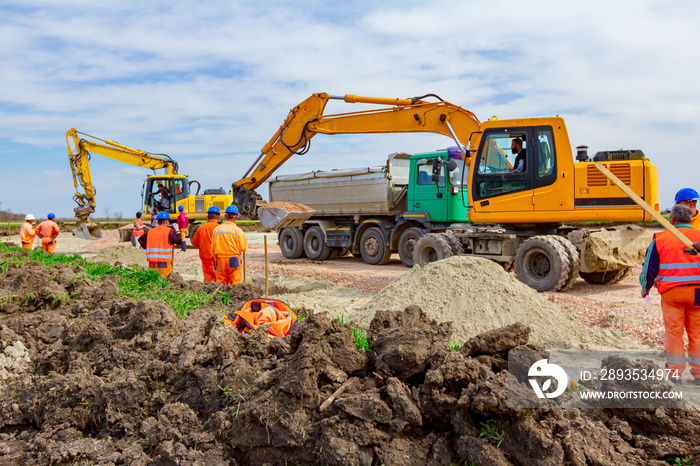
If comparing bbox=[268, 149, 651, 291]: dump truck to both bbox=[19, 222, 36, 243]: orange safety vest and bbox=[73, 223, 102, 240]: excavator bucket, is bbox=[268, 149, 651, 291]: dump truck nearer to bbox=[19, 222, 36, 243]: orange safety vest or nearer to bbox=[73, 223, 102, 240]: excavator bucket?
bbox=[73, 223, 102, 240]: excavator bucket

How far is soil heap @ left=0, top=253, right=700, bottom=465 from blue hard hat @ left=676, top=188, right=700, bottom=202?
380cm

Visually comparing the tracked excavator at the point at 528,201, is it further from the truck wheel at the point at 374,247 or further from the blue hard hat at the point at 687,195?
the blue hard hat at the point at 687,195

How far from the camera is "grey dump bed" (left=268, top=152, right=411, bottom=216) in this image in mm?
15961

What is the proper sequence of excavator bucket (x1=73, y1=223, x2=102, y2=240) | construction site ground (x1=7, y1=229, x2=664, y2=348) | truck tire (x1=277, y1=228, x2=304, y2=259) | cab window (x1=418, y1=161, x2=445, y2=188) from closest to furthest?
1. construction site ground (x1=7, y1=229, x2=664, y2=348)
2. cab window (x1=418, y1=161, x2=445, y2=188)
3. truck tire (x1=277, y1=228, x2=304, y2=259)
4. excavator bucket (x1=73, y1=223, x2=102, y2=240)

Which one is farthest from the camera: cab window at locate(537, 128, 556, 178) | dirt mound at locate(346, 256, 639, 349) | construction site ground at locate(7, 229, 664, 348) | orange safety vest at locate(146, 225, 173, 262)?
cab window at locate(537, 128, 556, 178)

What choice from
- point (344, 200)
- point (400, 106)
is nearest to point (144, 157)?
point (344, 200)

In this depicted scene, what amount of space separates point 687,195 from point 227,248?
257 inches

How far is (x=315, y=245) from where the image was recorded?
723 inches

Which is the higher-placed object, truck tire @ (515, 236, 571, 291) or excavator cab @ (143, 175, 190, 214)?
excavator cab @ (143, 175, 190, 214)

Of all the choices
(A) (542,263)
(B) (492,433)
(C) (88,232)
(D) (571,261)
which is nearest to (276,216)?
Result: (A) (542,263)

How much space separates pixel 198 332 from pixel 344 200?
40.5 feet

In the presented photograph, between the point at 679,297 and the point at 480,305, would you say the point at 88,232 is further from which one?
the point at 679,297

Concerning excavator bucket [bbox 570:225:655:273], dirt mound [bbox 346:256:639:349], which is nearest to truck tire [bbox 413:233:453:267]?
excavator bucket [bbox 570:225:655:273]

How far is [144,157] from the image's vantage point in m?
24.6
